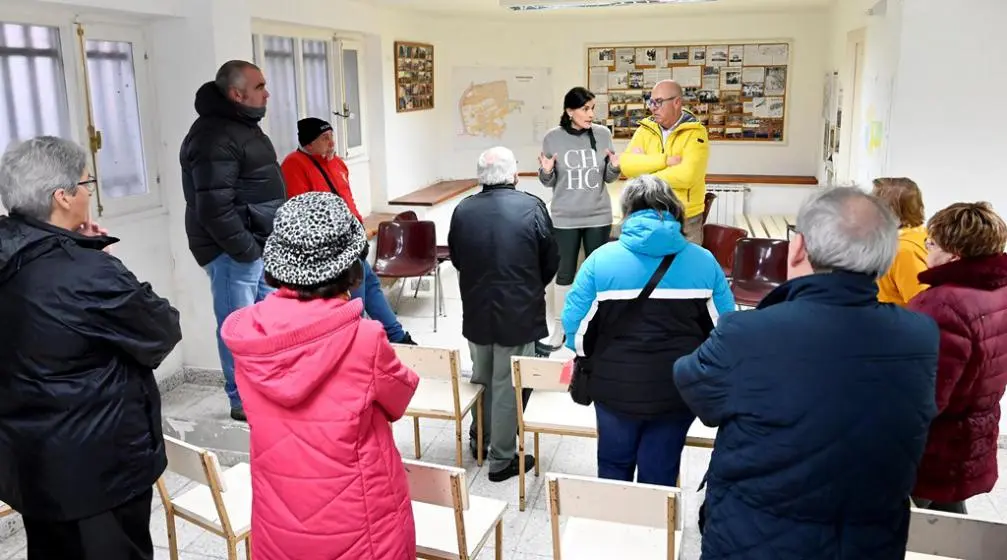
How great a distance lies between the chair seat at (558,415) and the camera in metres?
3.16

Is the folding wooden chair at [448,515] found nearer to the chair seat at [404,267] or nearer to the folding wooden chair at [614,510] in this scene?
the folding wooden chair at [614,510]

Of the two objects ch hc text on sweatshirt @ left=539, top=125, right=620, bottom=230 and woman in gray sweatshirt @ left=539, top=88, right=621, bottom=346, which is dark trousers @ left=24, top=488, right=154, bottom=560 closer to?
woman in gray sweatshirt @ left=539, top=88, right=621, bottom=346

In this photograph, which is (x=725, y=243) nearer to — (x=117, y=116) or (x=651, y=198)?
(x=651, y=198)

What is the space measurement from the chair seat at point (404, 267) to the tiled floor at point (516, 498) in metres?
1.67

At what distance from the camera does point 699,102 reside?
8.70 metres

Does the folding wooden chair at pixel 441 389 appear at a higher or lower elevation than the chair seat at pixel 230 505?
higher

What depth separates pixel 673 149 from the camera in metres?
4.31

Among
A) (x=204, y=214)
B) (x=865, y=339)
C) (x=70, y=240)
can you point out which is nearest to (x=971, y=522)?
(x=865, y=339)

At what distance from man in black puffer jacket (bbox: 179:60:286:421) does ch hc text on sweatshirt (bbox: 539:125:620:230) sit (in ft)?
5.58

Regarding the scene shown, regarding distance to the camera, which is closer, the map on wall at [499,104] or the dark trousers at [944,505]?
the dark trousers at [944,505]

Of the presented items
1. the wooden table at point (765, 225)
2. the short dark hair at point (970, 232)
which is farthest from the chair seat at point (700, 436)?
the wooden table at point (765, 225)

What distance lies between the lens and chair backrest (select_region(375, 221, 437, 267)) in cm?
591

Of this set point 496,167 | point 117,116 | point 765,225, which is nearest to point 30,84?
point 117,116

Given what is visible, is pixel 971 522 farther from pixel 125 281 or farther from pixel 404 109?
pixel 404 109
